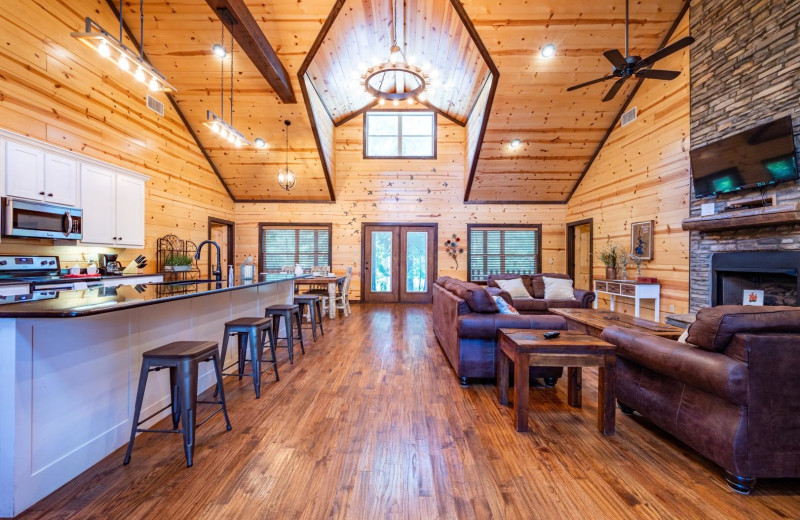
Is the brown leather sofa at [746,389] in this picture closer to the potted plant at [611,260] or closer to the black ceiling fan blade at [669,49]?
the black ceiling fan blade at [669,49]

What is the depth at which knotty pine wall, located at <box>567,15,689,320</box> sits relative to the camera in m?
4.82

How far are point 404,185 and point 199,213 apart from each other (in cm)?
450

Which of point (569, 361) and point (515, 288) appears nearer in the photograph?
point (569, 361)

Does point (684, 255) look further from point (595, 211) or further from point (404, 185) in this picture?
point (404, 185)

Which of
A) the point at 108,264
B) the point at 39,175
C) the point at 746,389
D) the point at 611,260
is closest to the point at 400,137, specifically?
the point at 611,260

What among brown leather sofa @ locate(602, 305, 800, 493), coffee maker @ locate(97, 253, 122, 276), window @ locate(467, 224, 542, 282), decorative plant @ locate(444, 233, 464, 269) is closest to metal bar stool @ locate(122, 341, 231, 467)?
brown leather sofa @ locate(602, 305, 800, 493)

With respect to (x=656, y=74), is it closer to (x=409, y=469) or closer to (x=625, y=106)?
(x=625, y=106)

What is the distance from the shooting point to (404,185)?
8.30 m

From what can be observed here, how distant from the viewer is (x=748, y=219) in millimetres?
3660

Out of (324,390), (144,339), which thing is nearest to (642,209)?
(324,390)

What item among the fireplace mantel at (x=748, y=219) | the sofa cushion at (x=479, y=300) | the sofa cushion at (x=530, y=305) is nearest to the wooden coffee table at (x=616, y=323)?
the sofa cushion at (x=479, y=300)

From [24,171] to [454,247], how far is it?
7108 millimetres

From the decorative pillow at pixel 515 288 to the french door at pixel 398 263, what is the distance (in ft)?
7.90

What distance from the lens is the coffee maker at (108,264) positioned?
446cm
